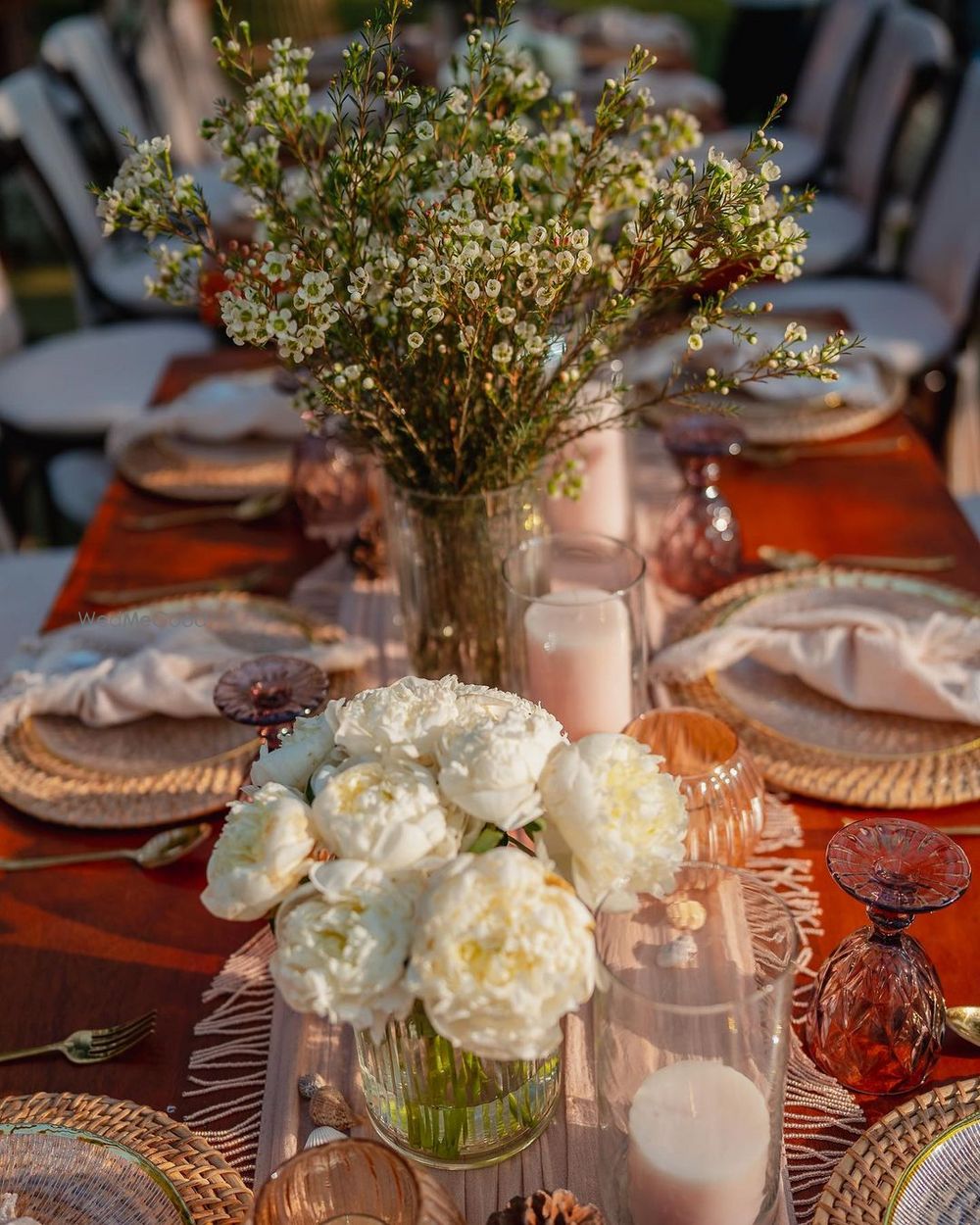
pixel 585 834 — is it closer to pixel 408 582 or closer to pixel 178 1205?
pixel 178 1205

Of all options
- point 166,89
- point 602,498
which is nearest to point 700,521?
point 602,498

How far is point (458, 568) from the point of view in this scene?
3.59ft

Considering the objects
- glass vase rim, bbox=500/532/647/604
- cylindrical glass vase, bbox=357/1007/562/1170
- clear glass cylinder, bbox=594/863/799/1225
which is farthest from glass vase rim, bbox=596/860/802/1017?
glass vase rim, bbox=500/532/647/604

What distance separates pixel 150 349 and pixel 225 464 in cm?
115

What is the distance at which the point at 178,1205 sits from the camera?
0.71 m

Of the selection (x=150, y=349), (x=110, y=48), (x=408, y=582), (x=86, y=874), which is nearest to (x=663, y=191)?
(x=408, y=582)

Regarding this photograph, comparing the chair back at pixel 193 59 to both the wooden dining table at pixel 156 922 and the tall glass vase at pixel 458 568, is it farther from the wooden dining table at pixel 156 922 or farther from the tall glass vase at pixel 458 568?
the tall glass vase at pixel 458 568

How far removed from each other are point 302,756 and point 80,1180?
0.31 meters

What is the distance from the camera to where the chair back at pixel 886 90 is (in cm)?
274

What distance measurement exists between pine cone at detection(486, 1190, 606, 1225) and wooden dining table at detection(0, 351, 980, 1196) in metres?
0.23

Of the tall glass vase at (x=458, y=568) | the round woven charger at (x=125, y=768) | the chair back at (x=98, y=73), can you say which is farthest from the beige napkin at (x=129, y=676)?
the chair back at (x=98, y=73)

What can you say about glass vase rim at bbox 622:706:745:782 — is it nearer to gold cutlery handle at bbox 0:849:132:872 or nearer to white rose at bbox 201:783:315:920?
white rose at bbox 201:783:315:920

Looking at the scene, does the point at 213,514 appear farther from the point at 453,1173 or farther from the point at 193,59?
the point at 193,59

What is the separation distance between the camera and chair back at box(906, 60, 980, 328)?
92.4 inches
